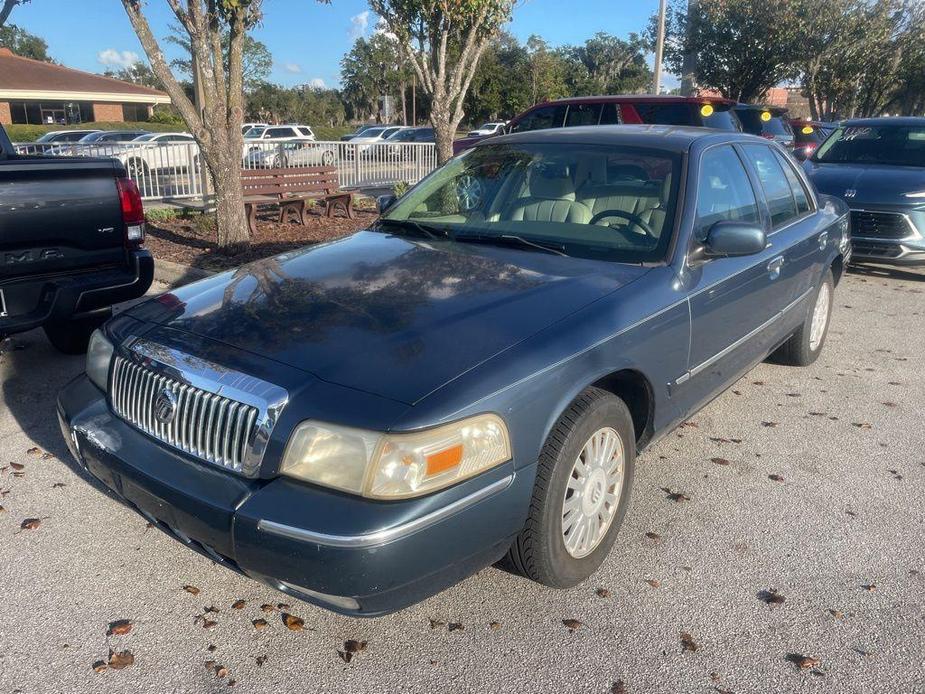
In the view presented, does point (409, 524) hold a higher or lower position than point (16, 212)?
lower

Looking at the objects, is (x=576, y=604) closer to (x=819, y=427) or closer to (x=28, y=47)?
(x=819, y=427)

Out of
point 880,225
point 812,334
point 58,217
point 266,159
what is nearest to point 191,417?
point 58,217

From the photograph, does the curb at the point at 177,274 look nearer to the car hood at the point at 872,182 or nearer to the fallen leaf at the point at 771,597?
the fallen leaf at the point at 771,597

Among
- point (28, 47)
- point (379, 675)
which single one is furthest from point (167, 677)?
point (28, 47)

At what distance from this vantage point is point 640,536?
3.29 meters

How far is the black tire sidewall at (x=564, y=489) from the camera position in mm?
2582

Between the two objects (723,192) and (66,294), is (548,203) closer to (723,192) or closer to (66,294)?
(723,192)

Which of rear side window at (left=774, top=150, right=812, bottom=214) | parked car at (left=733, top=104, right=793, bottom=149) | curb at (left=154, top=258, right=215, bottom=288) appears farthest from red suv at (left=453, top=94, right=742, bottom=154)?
rear side window at (left=774, top=150, right=812, bottom=214)

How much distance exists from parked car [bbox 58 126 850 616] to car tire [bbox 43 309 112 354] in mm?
2412

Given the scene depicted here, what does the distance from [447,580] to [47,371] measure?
12.8ft

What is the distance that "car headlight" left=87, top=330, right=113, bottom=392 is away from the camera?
9.72ft

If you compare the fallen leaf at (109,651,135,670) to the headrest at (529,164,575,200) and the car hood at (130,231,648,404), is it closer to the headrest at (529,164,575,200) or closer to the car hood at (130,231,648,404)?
the car hood at (130,231,648,404)

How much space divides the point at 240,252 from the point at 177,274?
114 centimetres

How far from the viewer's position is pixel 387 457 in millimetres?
2197
